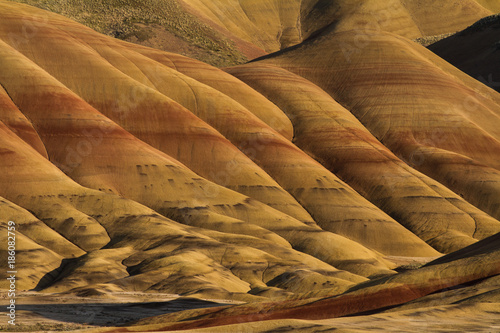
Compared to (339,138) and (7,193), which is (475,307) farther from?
(339,138)

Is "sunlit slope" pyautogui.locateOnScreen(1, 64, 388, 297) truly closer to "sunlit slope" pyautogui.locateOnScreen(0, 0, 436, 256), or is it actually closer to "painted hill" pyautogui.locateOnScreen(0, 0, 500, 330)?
"painted hill" pyautogui.locateOnScreen(0, 0, 500, 330)

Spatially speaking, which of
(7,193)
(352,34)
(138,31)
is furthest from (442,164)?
(138,31)

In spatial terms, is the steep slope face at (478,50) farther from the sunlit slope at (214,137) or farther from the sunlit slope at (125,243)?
the sunlit slope at (125,243)

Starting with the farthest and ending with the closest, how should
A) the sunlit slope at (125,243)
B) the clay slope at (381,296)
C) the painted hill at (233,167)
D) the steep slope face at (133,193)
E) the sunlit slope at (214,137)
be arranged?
the sunlit slope at (214,137), the painted hill at (233,167), the steep slope face at (133,193), the sunlit slope at (125,243), the clay slope at (381,296)

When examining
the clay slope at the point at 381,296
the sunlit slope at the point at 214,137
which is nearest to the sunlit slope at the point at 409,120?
the sunlit slope at the point at 214,137

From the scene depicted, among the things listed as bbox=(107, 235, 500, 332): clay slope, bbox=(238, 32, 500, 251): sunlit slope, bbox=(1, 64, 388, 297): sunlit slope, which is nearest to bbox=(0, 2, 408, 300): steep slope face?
bbox=(1, 64, 388, 297): sunlit slope
